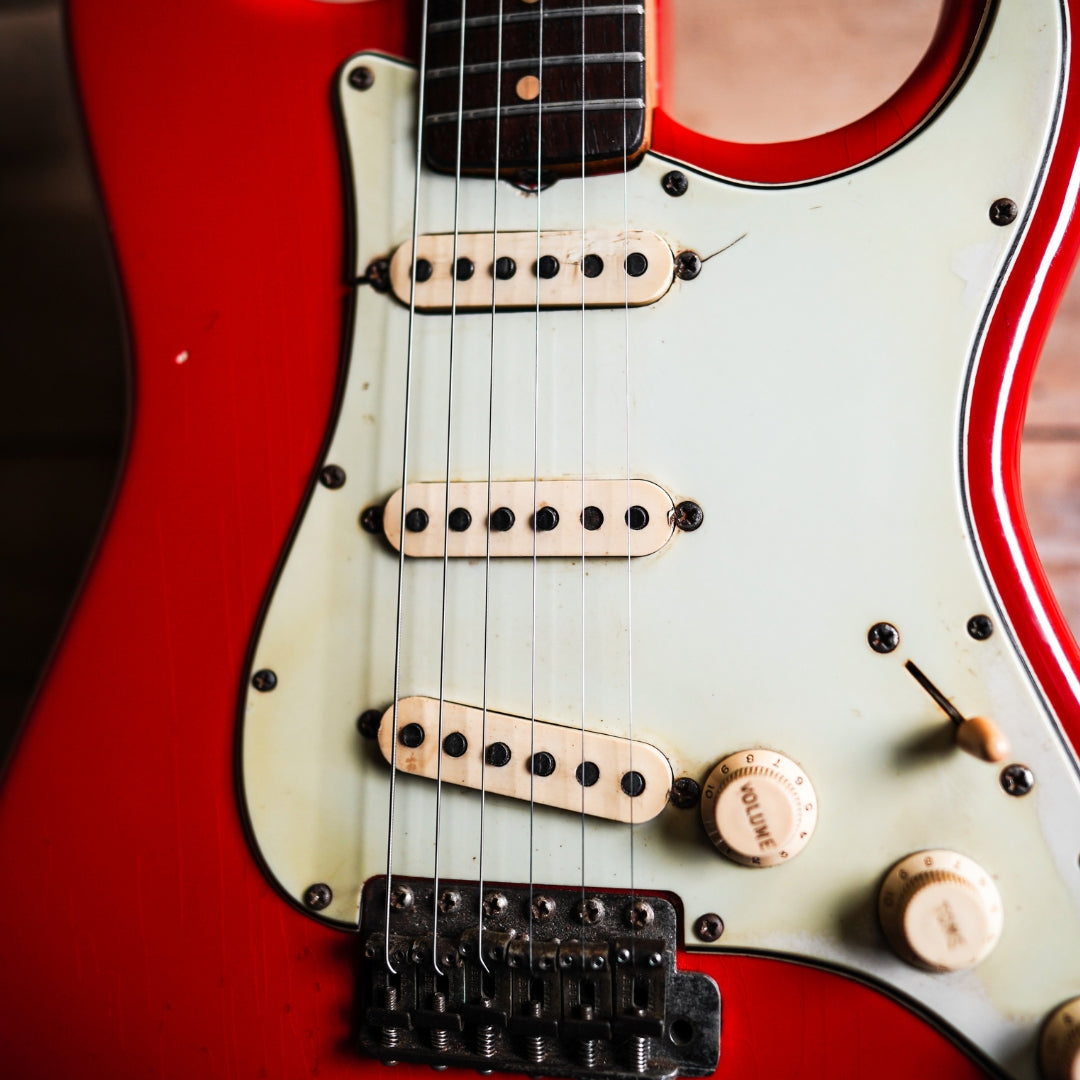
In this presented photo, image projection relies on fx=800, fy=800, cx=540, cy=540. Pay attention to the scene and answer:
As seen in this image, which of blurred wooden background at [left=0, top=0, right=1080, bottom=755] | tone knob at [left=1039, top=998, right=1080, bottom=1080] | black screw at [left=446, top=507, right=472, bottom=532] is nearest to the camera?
tone knob at [left=1039, top=998, right=1080, bottom=1080]

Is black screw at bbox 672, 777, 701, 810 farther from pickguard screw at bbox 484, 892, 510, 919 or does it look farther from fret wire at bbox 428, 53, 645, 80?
fret wire at bbox 428, 53, 645, 80

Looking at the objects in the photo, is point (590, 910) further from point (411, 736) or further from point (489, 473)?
point (489, 473)

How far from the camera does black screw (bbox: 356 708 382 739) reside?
0.57 m

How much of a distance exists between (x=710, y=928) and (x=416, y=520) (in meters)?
0.33

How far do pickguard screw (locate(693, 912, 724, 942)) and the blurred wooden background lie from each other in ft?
2.27

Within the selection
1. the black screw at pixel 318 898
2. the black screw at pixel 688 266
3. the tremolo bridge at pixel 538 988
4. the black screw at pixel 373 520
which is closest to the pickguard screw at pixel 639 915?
the tremolo bridge at pixel 538 988

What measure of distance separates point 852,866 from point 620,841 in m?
0.15

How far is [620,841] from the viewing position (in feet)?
1.74

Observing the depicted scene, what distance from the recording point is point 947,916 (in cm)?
47

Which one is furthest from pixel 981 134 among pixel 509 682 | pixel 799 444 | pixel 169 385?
pixel 169 385

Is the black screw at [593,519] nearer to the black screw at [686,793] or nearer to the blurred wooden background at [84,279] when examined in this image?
the black screw at [686,793]

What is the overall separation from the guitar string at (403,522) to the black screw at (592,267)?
0.42 ft

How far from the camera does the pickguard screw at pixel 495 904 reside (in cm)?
53

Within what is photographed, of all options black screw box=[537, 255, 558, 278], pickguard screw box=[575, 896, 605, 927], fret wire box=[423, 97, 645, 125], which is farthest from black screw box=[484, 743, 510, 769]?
fret wire box=[423, 97, 645, 125]
